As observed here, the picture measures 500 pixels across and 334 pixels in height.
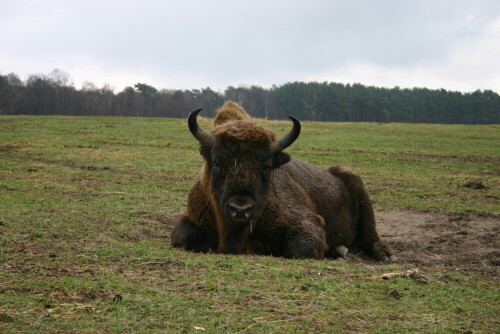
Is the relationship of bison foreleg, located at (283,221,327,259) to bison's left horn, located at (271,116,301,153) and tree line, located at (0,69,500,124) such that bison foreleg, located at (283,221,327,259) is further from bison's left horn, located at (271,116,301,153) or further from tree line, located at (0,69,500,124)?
tree line, located at (0,69,500,124)

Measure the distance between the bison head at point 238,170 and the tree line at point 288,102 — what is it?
8259cm

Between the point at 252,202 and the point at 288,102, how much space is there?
4073 inches

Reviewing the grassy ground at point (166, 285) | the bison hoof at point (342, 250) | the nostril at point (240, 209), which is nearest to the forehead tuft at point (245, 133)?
the nostril at point (240, 209)

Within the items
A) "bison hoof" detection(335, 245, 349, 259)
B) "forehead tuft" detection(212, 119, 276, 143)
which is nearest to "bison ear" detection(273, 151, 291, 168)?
"forehead tuft" detection(212, 119, 276, 143)

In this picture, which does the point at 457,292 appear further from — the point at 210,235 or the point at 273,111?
the point at 273,111

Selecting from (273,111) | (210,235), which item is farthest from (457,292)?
(273,111)

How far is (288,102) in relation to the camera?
10938 cm

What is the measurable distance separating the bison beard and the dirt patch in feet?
2.63

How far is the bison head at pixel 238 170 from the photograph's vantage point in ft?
23.8

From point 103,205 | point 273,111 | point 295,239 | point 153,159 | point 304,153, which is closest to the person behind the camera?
point 295,239

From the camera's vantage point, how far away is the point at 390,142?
37594 millimetres

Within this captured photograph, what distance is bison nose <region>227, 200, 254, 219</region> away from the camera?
6980mm

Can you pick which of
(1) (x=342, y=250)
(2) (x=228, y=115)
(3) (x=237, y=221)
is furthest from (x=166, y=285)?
(1) (x=342, y=250)

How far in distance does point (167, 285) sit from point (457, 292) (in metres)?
3.16
